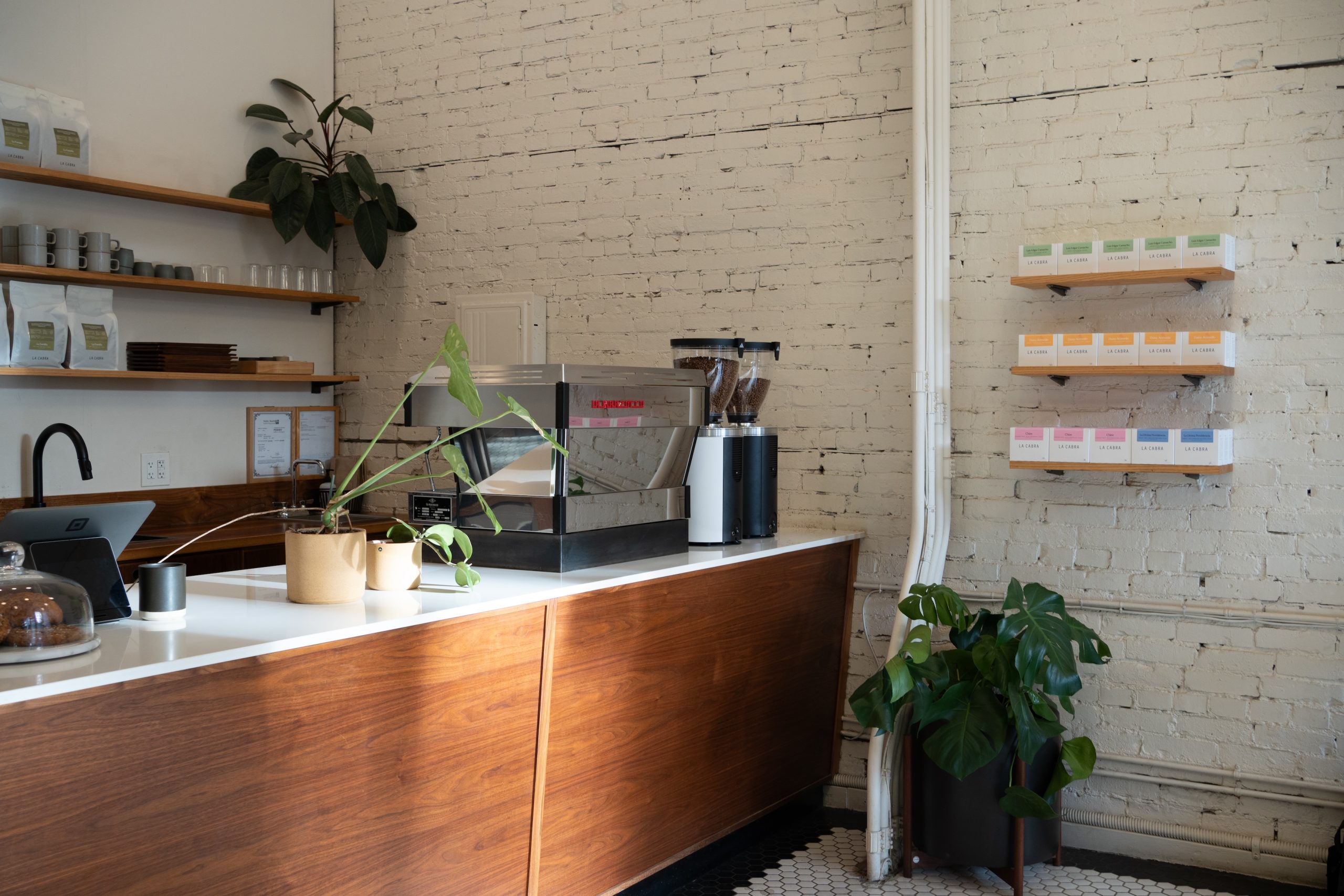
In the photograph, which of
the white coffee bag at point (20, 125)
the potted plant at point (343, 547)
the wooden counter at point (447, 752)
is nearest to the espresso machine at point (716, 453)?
the wooden counter at point (447, 752)

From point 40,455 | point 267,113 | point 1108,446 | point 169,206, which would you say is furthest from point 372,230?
point 1108,446

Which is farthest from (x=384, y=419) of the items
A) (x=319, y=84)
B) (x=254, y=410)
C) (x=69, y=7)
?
(x=69, y=7)

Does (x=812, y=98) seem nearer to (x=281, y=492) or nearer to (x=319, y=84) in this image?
(x=319, y=84)

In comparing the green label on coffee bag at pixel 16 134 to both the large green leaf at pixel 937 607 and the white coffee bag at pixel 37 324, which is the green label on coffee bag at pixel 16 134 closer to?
the white coffee bag at pixel 37 324

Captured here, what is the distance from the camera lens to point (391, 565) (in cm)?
234

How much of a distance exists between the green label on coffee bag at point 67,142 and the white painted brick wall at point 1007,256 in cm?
143

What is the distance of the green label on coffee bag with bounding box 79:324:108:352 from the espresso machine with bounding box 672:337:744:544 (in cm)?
207

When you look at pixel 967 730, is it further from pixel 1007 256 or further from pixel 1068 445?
pixel 1007 256

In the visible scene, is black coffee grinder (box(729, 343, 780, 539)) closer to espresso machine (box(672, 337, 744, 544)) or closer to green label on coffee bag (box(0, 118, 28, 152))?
espresso machine (box(672, 337, 744, 544))

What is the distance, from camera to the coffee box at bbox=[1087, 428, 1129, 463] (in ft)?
10.2

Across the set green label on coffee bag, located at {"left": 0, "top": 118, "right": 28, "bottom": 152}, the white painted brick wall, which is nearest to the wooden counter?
the white painted brick wall

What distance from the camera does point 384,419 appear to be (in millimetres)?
4852

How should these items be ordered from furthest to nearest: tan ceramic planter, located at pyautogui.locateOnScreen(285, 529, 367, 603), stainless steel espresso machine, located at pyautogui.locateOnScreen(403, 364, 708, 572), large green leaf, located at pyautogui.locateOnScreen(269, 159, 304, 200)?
large green leaf, located at pyautogui.locateOnScreen(269, 159, 304, 200) → stainless steel espresso machine, located at pyautogui.locateOnScreen(403, 364, 708, 572) → tan ceramic planter, located at pyautogui.locateOnScreen(285, 529, 367, 603)

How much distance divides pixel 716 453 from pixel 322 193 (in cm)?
215
